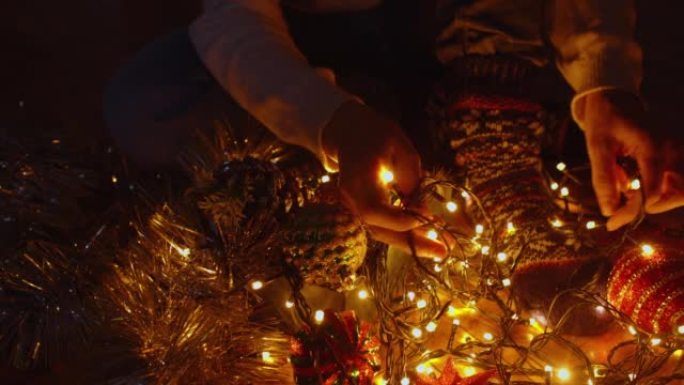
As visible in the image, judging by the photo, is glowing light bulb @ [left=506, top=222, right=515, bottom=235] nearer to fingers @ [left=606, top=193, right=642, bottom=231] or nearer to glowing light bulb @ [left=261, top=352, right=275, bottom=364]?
fingers @ [left=606, top=193, right=642, bottom=231]

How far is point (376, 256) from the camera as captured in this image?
2.41 feet

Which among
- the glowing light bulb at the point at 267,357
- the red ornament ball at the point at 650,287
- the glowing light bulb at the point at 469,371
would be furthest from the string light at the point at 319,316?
the red ornament ball at the point at 650,287

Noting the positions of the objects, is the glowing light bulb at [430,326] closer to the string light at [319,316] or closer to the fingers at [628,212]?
the string light at [319,316]

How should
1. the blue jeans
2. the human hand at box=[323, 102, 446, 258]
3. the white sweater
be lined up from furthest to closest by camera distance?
1. the blue jeans
2. the white sweater
3. the human hand at box=[323, 102, 446, 258]

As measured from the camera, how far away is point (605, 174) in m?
0.74

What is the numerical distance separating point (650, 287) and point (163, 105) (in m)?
0.69

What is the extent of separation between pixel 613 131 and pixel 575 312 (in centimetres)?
22

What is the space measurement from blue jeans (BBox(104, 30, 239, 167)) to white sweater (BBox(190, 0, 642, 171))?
0.07m

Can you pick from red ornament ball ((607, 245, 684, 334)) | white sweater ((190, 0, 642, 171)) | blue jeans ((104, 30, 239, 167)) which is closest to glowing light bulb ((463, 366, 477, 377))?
red ornament ball ((607, 245, 684, 334))

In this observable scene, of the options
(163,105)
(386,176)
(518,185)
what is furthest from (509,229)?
(163,105)

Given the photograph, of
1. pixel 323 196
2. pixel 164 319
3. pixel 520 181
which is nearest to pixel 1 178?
pixel 164 319

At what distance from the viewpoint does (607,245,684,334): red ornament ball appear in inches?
25.9

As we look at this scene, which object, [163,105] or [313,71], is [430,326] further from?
[163,105]

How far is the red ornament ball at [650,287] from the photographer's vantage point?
659 millimetres
